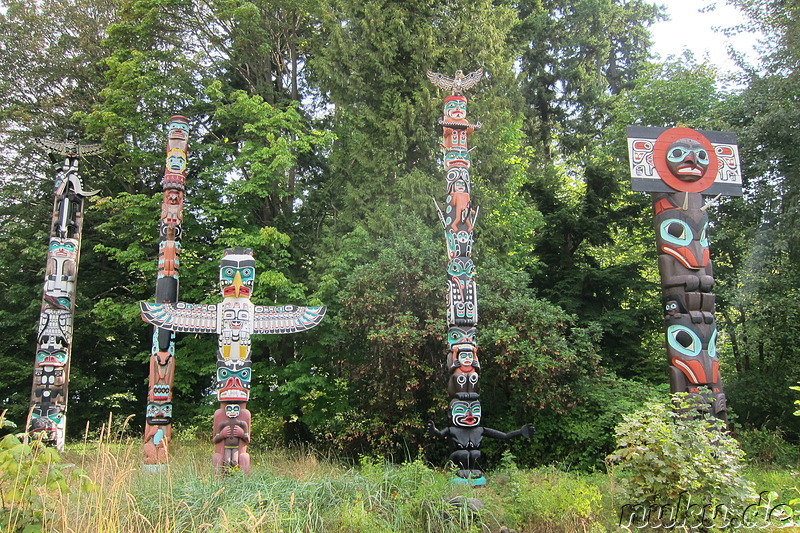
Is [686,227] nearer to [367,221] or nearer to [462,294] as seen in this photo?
[462,294]

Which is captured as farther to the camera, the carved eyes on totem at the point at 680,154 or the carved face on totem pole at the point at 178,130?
the carved face on totem pole at the point at 178,130

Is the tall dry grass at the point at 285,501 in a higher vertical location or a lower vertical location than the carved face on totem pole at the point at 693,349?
lower

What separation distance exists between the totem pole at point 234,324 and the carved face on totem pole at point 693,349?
4792 millimetres

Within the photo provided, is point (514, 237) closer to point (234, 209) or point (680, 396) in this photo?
point (234, 209)

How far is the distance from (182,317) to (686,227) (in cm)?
720

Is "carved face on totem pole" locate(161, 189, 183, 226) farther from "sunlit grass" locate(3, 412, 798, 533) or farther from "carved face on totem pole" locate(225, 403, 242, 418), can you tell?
"sunlit grass" locate(3, 412, 798, 533)

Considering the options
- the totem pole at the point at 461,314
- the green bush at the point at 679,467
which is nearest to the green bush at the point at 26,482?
the totem pole at the point at 461,314

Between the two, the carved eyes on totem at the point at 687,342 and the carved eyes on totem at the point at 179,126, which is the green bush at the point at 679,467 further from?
the carved eyes on totem at the point at 179,126

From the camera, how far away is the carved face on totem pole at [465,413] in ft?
24.0

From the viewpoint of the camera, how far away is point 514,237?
15.2m

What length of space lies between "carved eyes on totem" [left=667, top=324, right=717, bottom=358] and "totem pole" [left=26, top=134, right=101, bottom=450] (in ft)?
31.4

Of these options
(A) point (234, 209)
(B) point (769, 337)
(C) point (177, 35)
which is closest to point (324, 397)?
(A) point (234, 209)


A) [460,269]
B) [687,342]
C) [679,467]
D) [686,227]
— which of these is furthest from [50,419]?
[686,227]

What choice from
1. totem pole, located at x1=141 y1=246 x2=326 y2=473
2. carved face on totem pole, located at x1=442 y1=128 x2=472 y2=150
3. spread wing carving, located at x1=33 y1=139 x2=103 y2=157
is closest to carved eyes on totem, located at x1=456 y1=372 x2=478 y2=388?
totem pole, located at x1=141 y1=246 x2=326 y2=473
